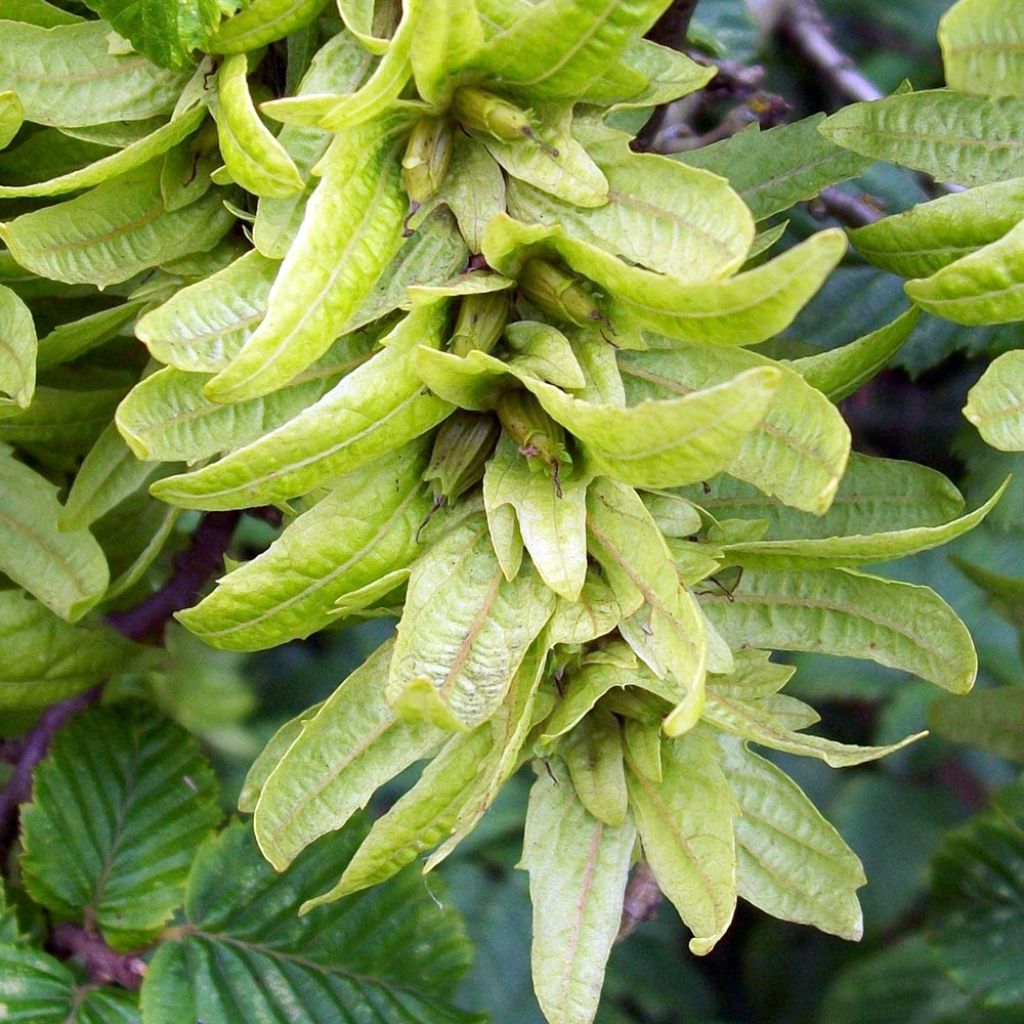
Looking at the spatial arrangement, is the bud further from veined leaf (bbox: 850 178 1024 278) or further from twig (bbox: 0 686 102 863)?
twig (bbox: 0 686 102 863)

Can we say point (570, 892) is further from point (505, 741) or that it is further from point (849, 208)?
point (849, 208)

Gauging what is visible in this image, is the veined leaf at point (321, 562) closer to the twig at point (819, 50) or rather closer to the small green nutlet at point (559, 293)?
Answer: the small green nutlet at point (559, 293)

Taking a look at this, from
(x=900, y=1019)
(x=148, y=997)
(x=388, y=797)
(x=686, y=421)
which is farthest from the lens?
(x=388, y=797)

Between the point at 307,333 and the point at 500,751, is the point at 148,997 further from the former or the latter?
the point at 307,333

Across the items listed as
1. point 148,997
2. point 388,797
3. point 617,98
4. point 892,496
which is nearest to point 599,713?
point 892,496

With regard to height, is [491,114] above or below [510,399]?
above

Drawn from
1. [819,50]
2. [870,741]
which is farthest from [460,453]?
[870,741]
